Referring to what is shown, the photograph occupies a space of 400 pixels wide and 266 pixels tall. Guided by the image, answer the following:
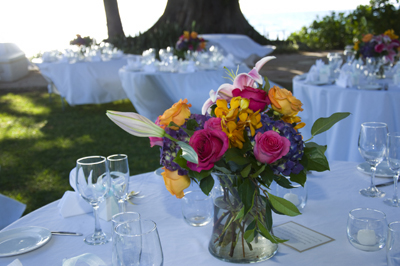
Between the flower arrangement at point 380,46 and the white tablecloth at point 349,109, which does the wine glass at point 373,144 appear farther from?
the flower arrangement at point 380,46

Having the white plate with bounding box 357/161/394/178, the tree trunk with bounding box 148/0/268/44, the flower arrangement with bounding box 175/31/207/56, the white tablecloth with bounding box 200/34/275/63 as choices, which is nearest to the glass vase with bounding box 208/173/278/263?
the white plate with bounding box 357/161/394/178

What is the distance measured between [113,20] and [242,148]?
34.2 feet

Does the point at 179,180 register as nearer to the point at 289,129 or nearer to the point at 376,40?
the point at 289,129

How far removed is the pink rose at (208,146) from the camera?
2.43ft

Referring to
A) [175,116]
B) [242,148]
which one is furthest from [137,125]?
[242,148]

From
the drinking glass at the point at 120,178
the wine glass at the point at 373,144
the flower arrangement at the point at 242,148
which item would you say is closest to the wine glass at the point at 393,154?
the wine glass at the point at 373,144

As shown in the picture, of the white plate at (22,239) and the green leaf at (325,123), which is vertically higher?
the green leaf at (325,123)

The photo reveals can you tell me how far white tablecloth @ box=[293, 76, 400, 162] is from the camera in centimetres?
282

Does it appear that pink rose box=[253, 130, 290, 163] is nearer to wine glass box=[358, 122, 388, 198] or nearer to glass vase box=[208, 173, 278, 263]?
glass vase box=[208, 173, 278, 263]

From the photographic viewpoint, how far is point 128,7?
1165cm

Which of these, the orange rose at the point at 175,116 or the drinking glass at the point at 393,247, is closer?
the drinking glass at the point at 393,247

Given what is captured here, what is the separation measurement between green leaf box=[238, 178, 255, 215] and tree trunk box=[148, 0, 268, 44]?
36.6 feet

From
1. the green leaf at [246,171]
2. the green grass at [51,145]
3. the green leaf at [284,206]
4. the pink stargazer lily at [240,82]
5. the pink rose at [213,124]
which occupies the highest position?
the pink stargazer lily at [240,82]

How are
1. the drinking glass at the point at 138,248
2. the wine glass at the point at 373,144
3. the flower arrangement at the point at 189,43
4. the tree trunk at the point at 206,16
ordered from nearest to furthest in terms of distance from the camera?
the drinking glass at the point at 138,248 < the wine glass at the point at 373,144 < the flower arrangement at the point at 189,43 < the tree trunk at the point at 206,16
